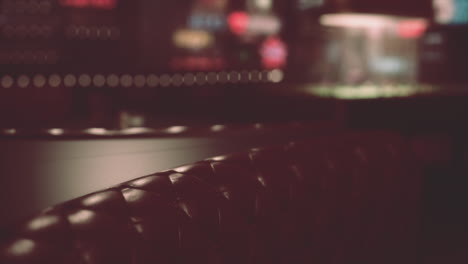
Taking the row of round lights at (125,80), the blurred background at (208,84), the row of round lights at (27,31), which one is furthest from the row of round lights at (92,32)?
the row of round lights at (125,80)

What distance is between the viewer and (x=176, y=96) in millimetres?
10422

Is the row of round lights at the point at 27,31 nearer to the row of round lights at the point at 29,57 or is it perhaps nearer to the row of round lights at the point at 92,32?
the row of round lights at the point at 29,57

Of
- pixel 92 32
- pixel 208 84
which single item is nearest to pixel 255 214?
pixel 208 84

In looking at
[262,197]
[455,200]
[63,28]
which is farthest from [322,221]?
[63,28]

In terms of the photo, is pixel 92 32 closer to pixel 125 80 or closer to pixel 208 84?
pixel 125 80

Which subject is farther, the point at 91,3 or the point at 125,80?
the point at 91,3

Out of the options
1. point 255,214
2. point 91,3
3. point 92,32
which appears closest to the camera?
point 255,214

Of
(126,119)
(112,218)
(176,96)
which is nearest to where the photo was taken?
(112,218)

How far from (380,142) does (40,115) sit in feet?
23.0

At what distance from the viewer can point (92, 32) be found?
46.7 ft

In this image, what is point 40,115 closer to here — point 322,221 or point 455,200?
point 455,200

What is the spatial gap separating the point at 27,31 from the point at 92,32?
2964 mm

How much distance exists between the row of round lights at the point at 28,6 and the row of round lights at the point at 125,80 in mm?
6104

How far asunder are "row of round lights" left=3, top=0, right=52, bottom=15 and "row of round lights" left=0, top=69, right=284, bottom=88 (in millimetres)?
6104
